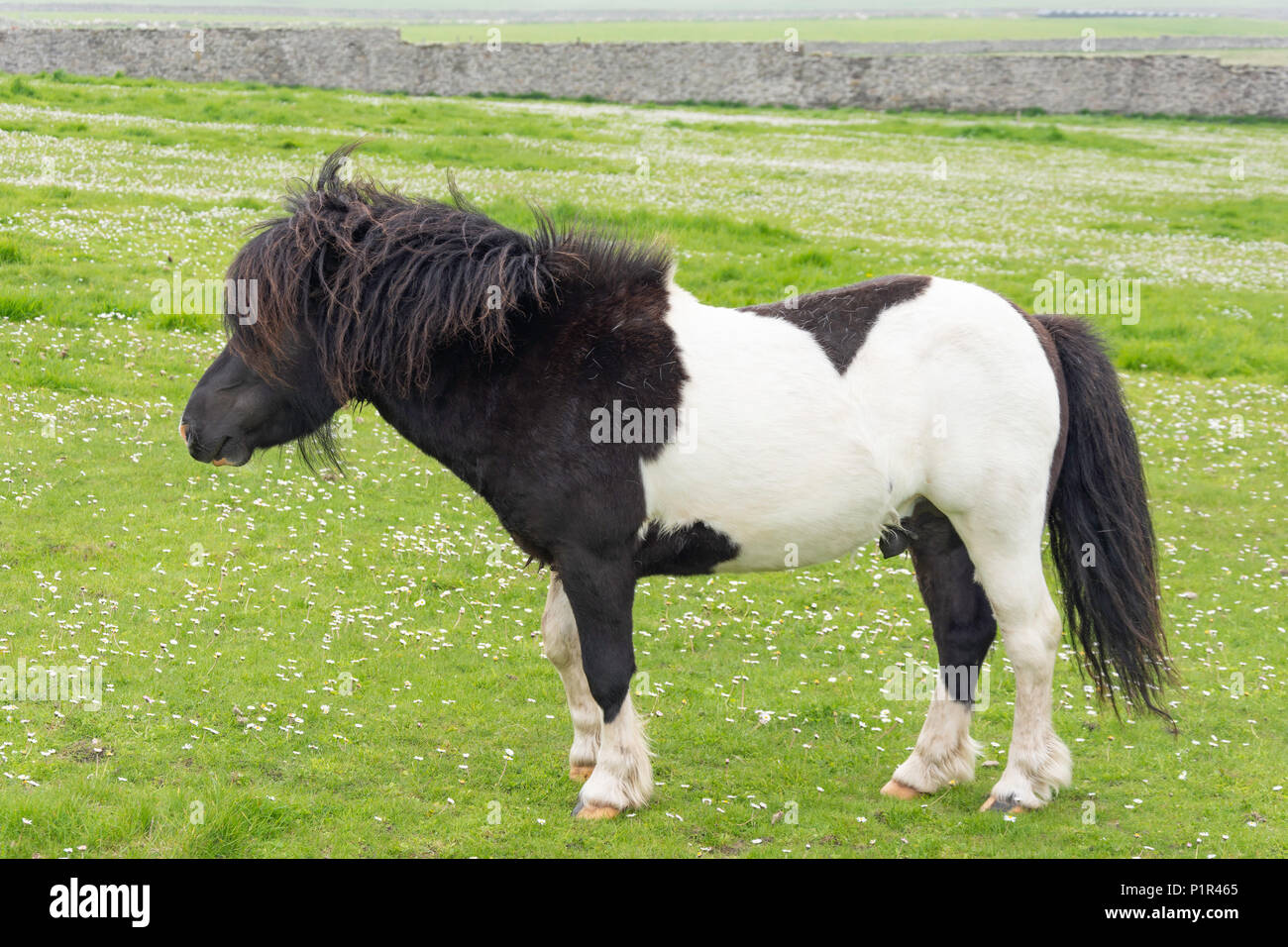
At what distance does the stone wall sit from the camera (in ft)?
160

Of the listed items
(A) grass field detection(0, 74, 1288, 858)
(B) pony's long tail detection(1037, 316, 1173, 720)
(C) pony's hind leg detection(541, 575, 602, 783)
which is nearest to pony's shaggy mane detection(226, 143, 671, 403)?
(C) pony's hind leg detection(541, 575, 602, 783)

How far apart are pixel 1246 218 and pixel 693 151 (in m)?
14.8

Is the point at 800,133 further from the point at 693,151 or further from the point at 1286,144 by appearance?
the point at 1286,144

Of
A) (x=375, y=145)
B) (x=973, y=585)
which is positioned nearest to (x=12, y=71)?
(x=375, y=145)

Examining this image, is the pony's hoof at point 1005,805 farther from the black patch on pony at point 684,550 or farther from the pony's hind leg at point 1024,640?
the black patch on pony at point 684,550

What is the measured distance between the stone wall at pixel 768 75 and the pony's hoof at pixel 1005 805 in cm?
4632

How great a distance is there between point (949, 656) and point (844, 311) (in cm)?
219

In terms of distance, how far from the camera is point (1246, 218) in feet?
95.7

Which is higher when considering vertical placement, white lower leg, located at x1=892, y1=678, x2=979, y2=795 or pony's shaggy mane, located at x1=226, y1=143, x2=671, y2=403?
pony's shaggy mane, located at x1=226, y1=143, x2=671, y2=403

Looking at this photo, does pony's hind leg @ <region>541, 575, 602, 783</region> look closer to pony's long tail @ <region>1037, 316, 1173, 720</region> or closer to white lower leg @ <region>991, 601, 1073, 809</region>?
white lower leg @ <region>991, 601, 1073, 809</region>

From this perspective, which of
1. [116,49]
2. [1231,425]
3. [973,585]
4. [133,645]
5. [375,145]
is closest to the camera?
[973,585]

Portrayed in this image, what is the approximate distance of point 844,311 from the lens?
6.79m

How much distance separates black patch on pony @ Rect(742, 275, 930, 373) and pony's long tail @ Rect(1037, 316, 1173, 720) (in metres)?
1.13

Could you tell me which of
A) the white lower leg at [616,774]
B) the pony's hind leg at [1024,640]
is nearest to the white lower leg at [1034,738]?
the pony's hind leg at [1024,640]
